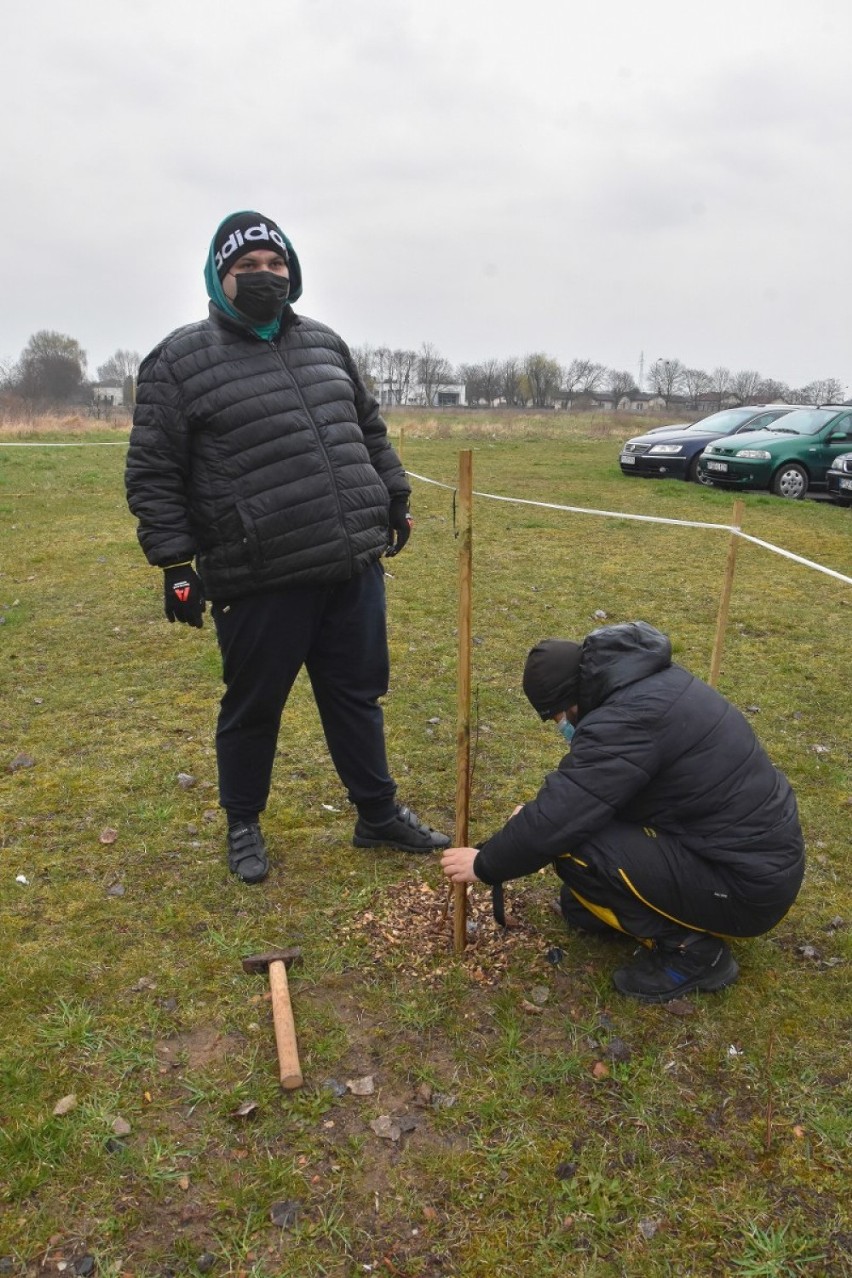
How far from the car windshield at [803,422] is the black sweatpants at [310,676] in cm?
1268

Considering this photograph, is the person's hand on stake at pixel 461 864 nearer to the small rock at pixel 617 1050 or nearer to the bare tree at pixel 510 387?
the small rock at pixel 617 1050

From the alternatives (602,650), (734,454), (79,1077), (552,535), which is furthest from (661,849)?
(734,454)

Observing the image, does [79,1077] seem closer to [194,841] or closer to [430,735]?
A: [194,841]

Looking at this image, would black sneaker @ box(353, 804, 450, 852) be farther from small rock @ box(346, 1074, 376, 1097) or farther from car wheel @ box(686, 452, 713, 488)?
car wheel @ box(686, 452, 713, 488)

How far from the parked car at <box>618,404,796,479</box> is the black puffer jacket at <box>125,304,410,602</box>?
13396mm

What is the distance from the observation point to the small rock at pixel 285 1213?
2.01m

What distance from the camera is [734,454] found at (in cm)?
1380

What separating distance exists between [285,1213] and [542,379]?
65.1 metres

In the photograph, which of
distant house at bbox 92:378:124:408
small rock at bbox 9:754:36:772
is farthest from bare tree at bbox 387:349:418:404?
small rock at bbox 9:754:36:772

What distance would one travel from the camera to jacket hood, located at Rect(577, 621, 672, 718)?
2.49 metres

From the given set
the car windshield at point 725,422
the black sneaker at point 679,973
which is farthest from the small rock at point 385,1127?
the car windshield at point 725,422

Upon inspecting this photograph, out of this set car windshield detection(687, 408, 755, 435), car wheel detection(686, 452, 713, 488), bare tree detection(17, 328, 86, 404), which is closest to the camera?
car wheel detection(686, 452, 713, 488)

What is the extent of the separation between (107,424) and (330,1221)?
96.0 feet

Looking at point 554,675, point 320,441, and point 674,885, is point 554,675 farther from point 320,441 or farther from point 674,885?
point 320,441
